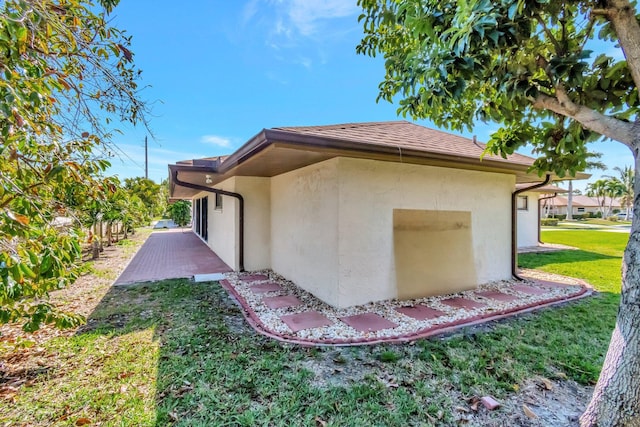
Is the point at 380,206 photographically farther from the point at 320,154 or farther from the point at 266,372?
the point at 266,372

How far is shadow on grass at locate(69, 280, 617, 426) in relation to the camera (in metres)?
2.83

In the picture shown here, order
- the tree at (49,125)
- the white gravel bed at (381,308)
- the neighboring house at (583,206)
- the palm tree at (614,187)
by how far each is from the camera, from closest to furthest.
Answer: the tree at (49,125) → the white gravel bed at (381,308) → the palm tree at (614,187) → the neighboring house at (583,206)

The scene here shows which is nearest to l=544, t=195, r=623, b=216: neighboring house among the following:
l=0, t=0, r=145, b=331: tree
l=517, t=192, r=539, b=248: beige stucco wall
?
l=517, t=192, r=539, b=248: beige stucco wall

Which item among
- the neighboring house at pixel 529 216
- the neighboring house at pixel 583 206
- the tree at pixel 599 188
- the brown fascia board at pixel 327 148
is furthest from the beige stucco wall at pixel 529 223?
the tree at pixel 599 188

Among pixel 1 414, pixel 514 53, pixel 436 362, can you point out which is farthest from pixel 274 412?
pixel 514 53

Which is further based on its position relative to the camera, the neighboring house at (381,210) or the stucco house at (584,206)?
the stucco house at (584,206)

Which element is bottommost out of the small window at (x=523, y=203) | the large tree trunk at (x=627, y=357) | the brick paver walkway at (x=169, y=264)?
the brick paver walkway at (x=169, y=264)

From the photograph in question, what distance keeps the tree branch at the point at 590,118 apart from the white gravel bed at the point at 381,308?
11.4 ft

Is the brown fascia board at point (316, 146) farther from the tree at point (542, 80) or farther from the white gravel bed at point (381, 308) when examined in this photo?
the white gravel bed at point (381, 308)

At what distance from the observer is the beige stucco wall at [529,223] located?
15242 mm

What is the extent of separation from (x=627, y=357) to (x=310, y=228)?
511 cm

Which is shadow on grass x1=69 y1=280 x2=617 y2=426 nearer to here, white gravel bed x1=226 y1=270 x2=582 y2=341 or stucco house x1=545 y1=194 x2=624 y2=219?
white gravel bed x1=226 y1=270 x2=582 y2=341

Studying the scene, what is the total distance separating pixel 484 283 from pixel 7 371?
350 inches

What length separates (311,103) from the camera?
15.2m
